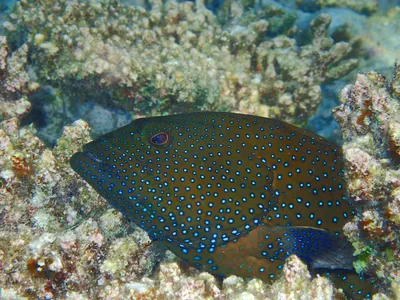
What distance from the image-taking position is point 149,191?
14.5 feet

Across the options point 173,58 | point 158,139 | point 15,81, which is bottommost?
point 15,81

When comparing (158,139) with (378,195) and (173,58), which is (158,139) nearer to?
(378,195)

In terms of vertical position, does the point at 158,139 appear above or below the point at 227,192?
above

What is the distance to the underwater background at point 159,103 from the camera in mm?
4051

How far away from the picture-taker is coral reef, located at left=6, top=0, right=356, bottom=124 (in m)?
7.07

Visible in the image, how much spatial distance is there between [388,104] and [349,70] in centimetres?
432

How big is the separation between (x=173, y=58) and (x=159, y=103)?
1.01 m

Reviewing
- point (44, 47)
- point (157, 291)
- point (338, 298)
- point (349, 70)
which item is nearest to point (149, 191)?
point (157, 291)

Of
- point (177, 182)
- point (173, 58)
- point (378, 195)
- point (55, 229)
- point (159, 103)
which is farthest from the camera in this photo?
point (173, 58)

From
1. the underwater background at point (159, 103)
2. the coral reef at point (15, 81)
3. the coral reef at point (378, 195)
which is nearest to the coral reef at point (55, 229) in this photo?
the underwater background at point (159, 103)

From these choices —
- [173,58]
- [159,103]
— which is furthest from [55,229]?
[173,58]

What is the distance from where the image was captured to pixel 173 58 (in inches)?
295

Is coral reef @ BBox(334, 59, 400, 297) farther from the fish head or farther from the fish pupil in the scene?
the fish pupil

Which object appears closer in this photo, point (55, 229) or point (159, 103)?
point (55, 229)
